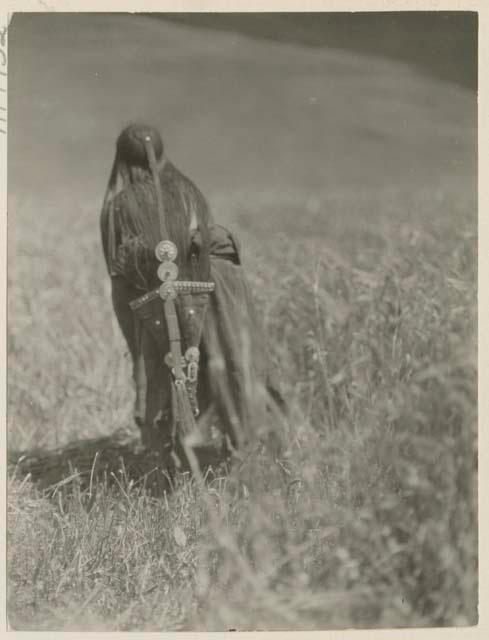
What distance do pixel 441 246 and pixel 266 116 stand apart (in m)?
1.24

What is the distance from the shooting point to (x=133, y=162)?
14.9ft

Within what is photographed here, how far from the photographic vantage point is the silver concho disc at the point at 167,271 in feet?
14.4

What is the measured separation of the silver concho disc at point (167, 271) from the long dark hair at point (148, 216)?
51 mm

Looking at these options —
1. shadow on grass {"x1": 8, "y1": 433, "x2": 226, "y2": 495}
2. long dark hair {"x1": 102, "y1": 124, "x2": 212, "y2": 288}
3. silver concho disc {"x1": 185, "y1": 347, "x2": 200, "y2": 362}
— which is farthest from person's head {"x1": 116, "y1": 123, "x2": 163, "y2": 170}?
shadow on grass {"x1": 8, "y1": 433, "x2": 226, "y2": 495}

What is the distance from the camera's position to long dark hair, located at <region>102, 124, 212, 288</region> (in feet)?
14.6

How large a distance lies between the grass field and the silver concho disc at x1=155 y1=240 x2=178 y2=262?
2.38 feet

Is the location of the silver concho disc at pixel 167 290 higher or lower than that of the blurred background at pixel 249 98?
lower

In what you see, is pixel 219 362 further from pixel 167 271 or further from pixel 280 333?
pixel 280 333

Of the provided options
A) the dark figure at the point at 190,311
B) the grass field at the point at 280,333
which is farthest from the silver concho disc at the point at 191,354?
the grass field at the point at 280,333

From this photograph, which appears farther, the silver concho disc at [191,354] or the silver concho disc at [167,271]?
the silver concho disc at [191,354]

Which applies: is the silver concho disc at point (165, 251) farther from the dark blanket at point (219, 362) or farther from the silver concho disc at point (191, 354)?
the silver concho disc at point (191, 354)

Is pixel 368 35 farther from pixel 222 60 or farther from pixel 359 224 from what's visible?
pixel 359 224

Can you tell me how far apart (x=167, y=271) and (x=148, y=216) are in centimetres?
26

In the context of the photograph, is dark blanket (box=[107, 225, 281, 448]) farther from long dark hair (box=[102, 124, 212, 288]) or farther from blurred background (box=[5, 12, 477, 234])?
blurred background (box=[5, 12, 477, 234])
